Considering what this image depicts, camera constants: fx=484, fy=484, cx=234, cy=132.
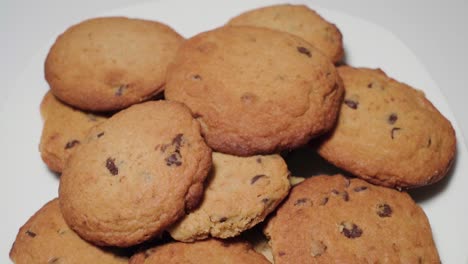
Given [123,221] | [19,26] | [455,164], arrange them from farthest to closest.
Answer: [19,26], [455,164], [123,221]

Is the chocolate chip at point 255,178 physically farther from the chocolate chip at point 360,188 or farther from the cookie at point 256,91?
the chocolate chip at point 360,188

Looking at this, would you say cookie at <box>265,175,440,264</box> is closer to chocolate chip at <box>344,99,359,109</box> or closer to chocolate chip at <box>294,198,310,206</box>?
chocolate chip at <box>294,198,310,206</box>

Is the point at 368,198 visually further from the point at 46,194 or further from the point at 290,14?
the point at 46,194

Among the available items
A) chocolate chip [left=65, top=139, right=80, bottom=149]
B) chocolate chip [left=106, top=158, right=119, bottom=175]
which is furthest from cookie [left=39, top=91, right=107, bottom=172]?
chocolate chip [left=106, top=158, right=119, bottom=175]

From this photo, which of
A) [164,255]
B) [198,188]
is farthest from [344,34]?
[164,255]

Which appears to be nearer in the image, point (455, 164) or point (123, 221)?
point (123, 221)
